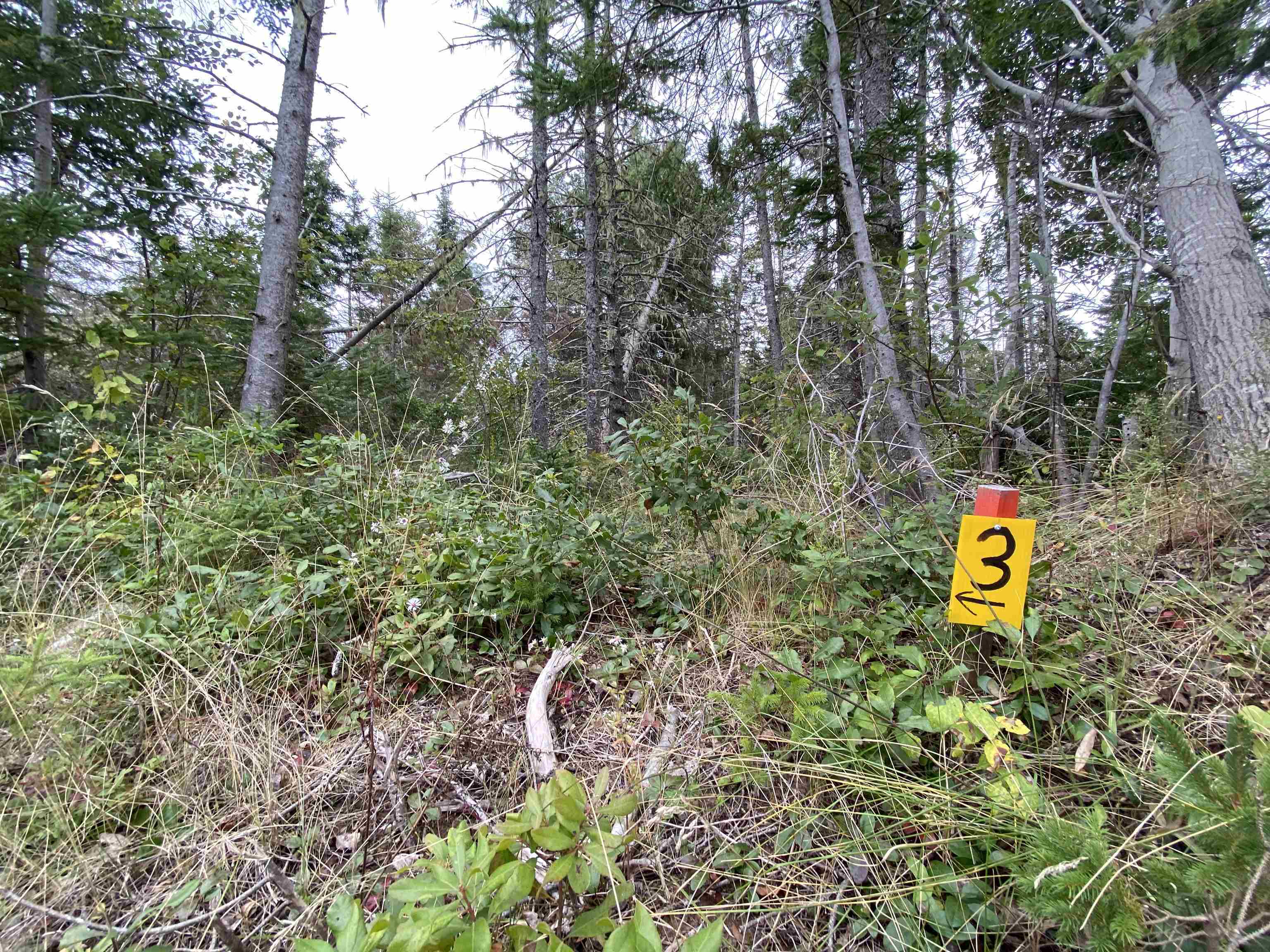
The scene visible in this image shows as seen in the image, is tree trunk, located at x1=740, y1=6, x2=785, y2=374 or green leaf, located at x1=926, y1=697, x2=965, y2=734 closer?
green leaf, located at x1=926, y1=697, x2=965, y2=734

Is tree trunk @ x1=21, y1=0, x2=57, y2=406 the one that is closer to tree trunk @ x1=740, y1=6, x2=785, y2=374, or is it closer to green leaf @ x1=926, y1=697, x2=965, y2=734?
tree trunk @ x1=740, y1=6, x2=785, y2=374

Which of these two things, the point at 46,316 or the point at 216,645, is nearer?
the point at 216,645

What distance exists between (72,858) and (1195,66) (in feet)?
21.5

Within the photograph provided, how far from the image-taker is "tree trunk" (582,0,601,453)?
21.0 ft

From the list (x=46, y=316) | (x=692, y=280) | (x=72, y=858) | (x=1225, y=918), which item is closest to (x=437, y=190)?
(x=46, y=316)

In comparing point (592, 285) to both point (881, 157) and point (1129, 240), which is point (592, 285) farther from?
point (1129, 240)

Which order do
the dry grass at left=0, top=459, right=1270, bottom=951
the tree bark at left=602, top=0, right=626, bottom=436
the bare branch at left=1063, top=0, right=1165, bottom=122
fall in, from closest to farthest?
1. the dry grass at left=0, top=459, right=1270, bottom=951
2. the bare branch at left=1063, top=0, right=1165, bottom=122
3. the tree bark at left=602, top=0, right=626, bottom=436

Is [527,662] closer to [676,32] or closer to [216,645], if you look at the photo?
[216,645]

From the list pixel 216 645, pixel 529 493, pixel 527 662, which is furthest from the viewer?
pixel 529 493

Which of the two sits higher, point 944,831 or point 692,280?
point 692,280

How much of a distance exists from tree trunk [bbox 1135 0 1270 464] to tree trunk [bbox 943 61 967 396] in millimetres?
1149

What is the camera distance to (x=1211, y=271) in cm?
325

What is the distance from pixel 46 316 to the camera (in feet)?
16.1

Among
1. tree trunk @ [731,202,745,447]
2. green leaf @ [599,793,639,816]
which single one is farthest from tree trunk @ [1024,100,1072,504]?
tree trunk @ [731,202,745,447]
